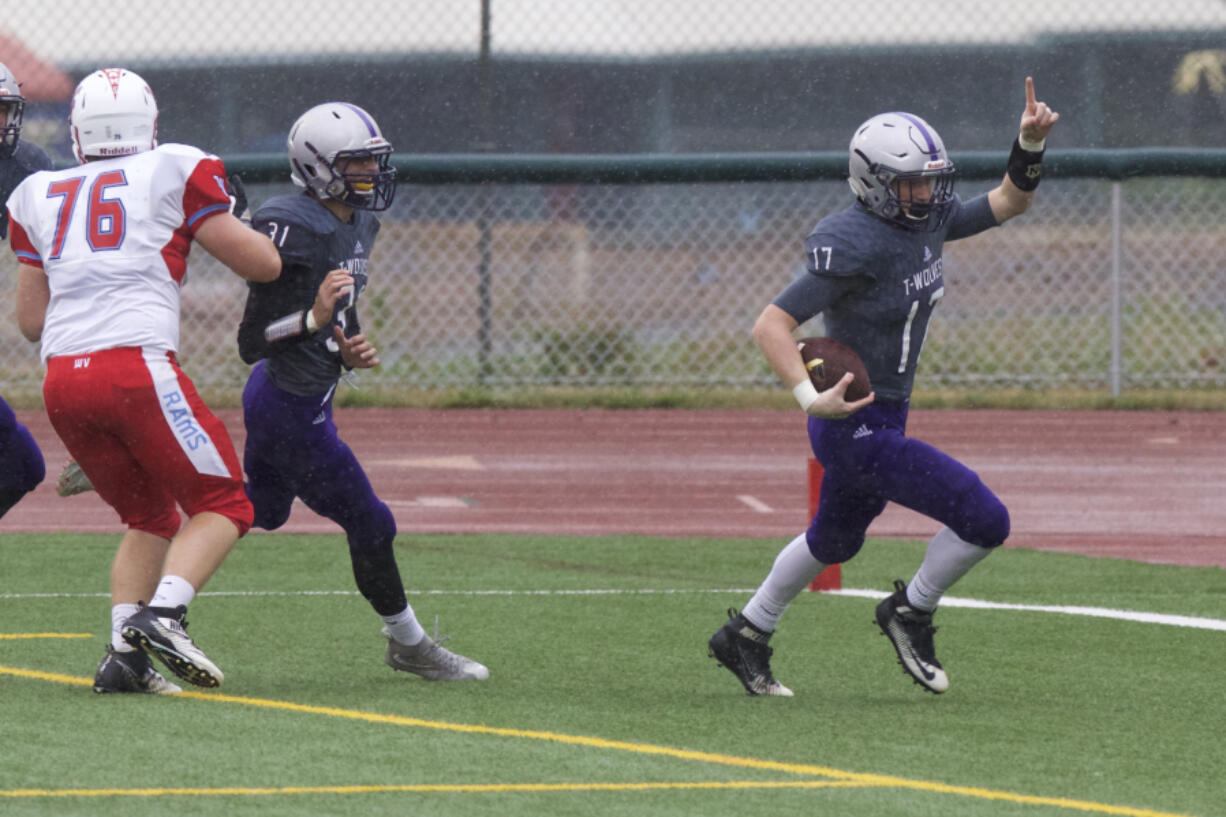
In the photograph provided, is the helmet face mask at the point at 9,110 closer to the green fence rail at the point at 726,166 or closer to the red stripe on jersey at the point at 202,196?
the red stripe on jersey at the point at 202,196

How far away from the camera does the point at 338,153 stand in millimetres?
6371

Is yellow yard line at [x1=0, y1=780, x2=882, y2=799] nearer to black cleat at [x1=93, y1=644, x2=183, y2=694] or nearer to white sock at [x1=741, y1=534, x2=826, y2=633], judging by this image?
black cleat at [x1=93, y1=644, x2=183, y2=694]

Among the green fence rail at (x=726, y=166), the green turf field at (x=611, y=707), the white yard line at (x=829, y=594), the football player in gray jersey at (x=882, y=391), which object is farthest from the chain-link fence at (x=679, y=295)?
the football player in gray jersey at (x=882, y=391)

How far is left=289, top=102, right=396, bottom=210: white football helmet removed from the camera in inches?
252

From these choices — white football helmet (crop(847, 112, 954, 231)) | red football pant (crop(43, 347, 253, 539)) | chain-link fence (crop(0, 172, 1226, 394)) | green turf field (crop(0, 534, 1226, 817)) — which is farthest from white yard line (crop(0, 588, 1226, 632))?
chain-link fence (crop(0, 172, 1226, 394))

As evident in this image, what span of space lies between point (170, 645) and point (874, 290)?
2286 mm

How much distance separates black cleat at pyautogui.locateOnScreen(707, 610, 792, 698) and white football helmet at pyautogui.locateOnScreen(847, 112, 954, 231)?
1.33m

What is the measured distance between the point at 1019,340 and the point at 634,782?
11.8m

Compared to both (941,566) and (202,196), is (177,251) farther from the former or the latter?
(941,566)

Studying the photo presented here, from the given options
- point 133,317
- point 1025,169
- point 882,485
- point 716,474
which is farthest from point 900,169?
point 716,474

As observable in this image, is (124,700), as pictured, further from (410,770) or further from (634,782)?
(634,782)

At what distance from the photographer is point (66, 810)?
4.52 m

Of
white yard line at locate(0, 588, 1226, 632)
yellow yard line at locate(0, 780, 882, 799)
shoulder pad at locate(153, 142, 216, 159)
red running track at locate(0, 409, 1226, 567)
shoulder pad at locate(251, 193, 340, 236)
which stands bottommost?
red running track at locate(0, 409, 1226, 567)

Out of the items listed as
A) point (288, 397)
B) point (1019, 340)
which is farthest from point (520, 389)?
point (288, 397)
